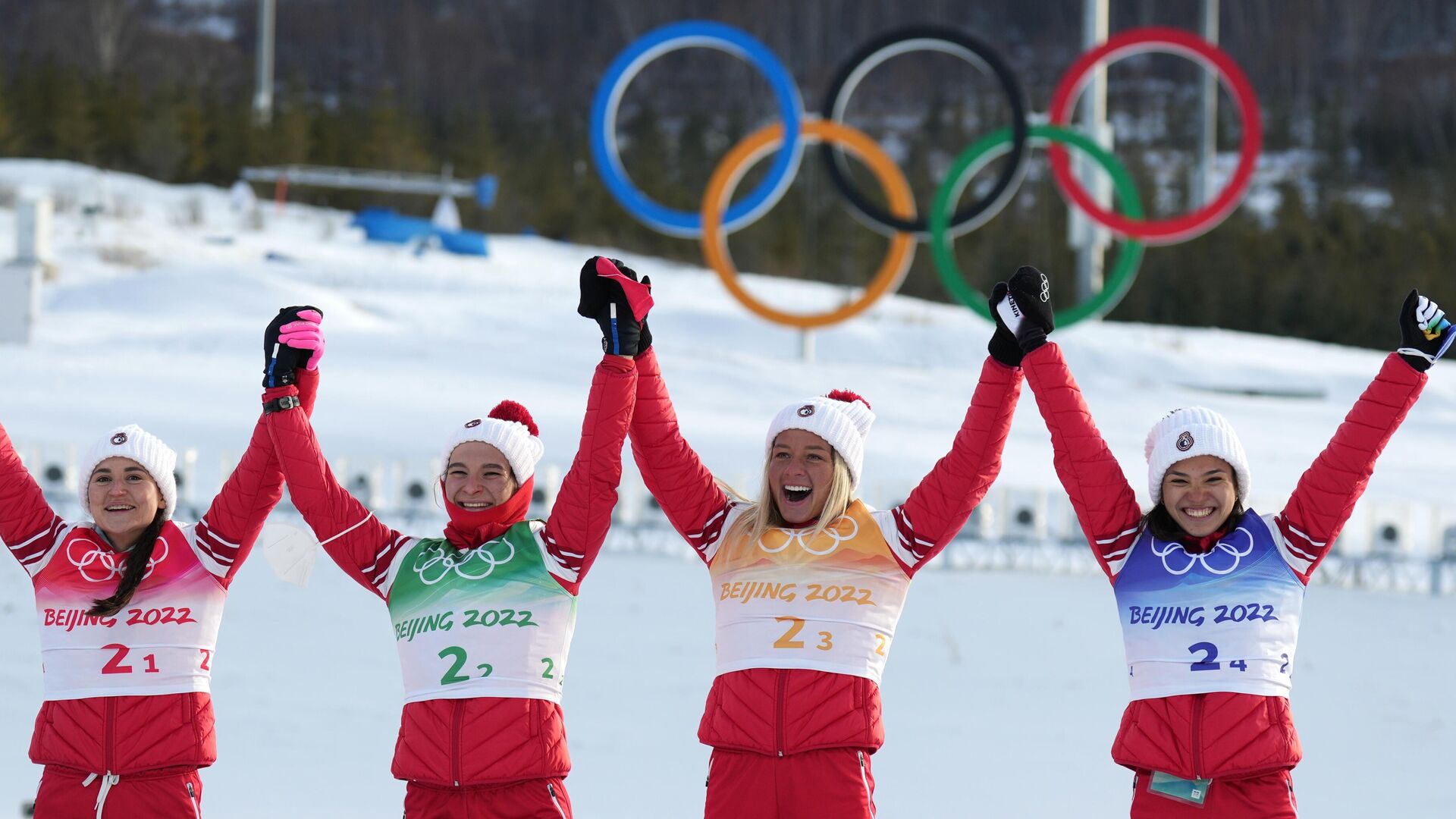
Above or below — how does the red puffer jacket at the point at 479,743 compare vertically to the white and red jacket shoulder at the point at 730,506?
below

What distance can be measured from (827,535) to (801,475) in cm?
15

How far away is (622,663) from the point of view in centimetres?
778

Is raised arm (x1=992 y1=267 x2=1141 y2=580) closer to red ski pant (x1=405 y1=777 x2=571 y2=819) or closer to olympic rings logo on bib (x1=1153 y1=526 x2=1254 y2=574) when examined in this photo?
olympic rings logo on bib (x1=1153 y1=526 x2=1254 y2=574)

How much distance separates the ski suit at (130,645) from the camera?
3738 mm

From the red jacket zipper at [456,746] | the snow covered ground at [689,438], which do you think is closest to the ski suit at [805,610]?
the red jacket zipper at [456,746]

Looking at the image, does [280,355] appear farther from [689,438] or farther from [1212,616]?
[689,438]

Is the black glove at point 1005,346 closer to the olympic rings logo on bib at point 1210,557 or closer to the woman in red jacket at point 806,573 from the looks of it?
the woman in red jacket at point 806,573

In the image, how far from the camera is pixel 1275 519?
3.78 m

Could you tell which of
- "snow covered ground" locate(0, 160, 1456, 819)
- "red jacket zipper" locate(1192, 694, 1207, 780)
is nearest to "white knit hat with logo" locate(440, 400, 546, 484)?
"red jacket zipper" locate(1192, 694, 1207, 780)

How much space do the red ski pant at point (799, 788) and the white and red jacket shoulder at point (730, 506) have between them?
3 centimetres

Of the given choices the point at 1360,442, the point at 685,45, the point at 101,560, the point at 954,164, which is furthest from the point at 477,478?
the point at 954,164

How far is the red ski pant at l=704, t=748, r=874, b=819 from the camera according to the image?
3.61 m

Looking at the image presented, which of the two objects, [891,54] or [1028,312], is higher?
[891,54]

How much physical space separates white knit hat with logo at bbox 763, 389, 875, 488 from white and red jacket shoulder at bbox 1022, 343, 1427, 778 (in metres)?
0.44
